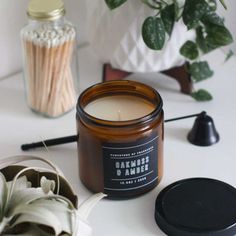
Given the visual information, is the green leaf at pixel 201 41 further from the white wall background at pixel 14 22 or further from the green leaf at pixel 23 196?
the green leaf at pixel 23 196

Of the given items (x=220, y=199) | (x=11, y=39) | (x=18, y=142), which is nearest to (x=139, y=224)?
(x=220, y=199)

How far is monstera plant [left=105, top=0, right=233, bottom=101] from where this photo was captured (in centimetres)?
77

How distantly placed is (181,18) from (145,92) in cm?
15

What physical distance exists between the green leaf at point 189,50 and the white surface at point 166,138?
70 mm

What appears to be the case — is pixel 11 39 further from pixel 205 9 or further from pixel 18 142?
pixel 205 9

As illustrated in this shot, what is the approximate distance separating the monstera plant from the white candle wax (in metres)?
0.08

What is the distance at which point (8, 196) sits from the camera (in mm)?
597

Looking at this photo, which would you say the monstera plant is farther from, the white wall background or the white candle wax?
the white wall background

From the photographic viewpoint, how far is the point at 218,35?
2.68 ft

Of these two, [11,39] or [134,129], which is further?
[11,39]

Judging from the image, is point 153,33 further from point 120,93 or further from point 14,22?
point 14,22

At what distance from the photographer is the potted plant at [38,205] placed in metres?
0.56

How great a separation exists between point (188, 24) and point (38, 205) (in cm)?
33

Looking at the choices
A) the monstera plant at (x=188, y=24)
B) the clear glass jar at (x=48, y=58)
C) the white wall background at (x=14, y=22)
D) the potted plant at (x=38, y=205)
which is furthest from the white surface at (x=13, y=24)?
the potted plant at (x=38, y=205)
